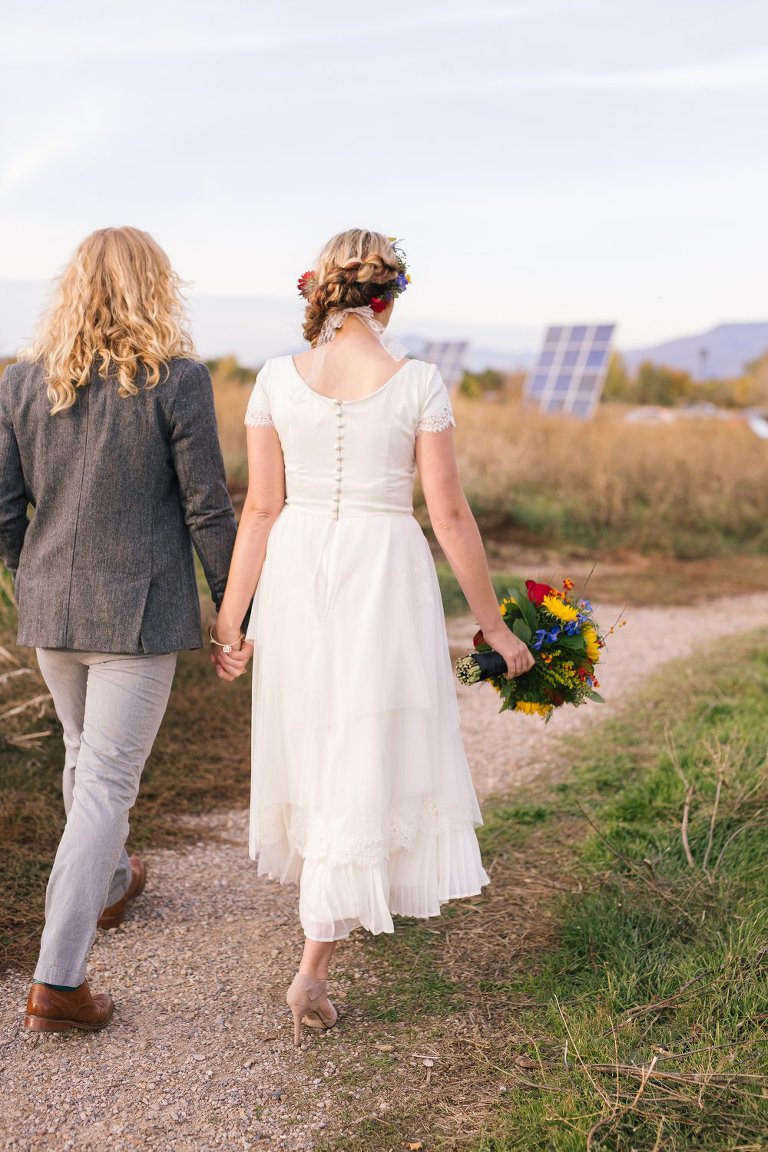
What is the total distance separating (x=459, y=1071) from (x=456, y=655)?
4748 millimetres

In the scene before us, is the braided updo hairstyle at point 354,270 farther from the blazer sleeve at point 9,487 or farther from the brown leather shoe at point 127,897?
the brown leather shoe at point 127,897

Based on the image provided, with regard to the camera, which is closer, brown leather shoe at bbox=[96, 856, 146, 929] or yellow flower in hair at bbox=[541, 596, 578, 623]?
yellow flower in hair at bbox=[541, 596, 578, 623]

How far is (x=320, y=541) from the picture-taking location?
284cm

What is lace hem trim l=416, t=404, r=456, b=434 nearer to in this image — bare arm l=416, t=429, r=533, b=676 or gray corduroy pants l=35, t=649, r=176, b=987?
bare arm l=416, t=429, r=533, b=676

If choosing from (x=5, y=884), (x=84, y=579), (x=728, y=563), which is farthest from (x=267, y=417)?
(x=728, y=563)

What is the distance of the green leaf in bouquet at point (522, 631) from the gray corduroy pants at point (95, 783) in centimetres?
94

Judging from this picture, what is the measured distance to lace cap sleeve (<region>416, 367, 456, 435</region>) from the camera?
2.75 meters

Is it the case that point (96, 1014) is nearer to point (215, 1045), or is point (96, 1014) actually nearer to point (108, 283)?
point (215, 1045)

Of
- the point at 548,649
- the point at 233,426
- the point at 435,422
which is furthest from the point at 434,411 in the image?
the point at 233,426

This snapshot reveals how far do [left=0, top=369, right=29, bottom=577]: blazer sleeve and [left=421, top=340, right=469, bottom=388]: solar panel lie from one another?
21590 mm

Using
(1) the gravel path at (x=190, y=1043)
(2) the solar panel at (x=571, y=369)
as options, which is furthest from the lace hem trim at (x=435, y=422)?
(2) the solar panel at (x=571, y=369)

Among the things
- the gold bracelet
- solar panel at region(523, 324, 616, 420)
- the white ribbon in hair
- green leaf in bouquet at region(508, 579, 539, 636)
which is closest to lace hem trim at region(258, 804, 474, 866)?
the gold bracelet

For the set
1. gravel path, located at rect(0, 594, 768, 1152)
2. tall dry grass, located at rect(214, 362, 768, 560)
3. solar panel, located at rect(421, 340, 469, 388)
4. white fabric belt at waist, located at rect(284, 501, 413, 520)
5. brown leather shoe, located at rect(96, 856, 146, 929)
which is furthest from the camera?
solar panel, located at rect(421, 340, 469, 388)

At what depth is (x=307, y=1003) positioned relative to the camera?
2.91 m
